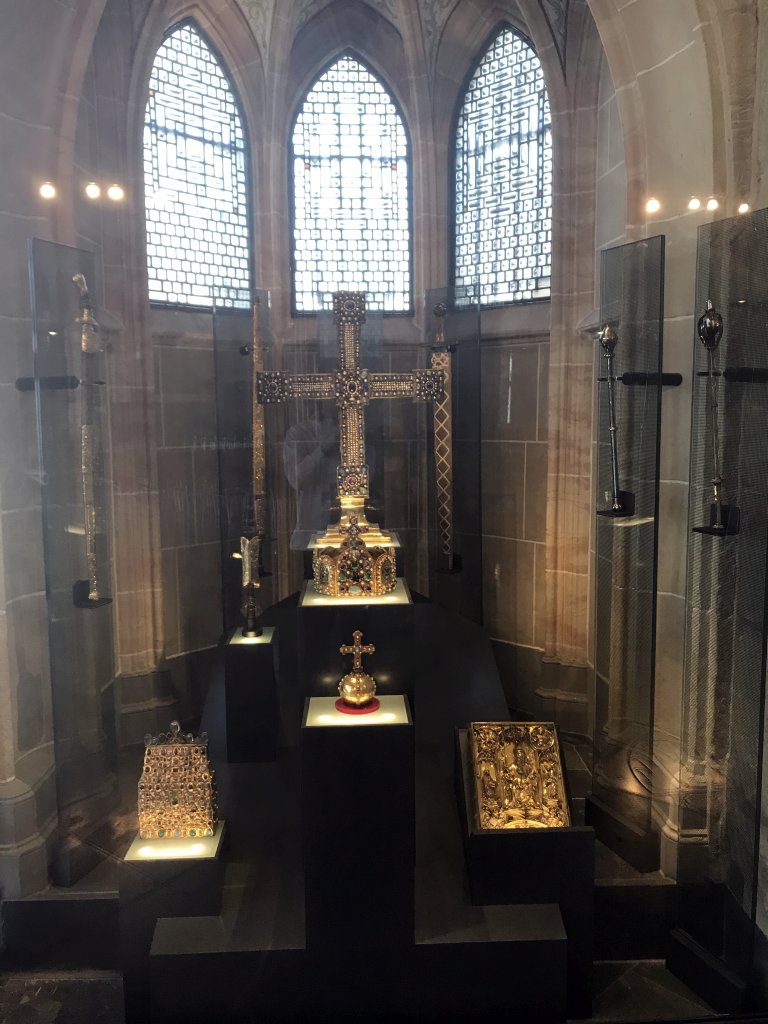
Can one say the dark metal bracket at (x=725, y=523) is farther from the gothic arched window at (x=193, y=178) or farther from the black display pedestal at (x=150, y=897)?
the gothic arched window at (x=193, y=178)

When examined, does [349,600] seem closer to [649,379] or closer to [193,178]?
[649,379]

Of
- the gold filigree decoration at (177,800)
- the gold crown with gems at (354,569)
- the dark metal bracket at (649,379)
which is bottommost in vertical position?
the gold filigree decoration at (177,800)

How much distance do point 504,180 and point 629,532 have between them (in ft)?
10.3

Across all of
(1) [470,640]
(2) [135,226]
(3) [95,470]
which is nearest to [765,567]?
(1) [470,640]

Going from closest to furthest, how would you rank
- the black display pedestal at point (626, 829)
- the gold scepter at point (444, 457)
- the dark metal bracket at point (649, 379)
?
the dark metal bracket at point (649, 379) < the black display pedestal at point (626, 829) < the gold scepter at point (444, 457)

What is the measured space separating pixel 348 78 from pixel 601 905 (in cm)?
560

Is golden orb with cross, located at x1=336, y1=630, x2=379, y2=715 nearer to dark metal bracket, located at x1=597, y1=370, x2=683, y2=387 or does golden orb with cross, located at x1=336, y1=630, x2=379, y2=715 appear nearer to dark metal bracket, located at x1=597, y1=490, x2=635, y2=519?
dark metal bracket, located at x1=597, y1=490, x2=635, y2=519

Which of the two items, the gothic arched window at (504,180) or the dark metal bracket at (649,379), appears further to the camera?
the gothic arched window at (504,180)

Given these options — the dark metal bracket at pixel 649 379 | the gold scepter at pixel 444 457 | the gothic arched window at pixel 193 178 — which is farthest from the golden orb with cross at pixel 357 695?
the gothic arched window at pixel 193 178

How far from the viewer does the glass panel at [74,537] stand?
360 centimetres

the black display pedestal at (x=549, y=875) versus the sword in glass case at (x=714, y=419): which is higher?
the sword in glass case at (x=714, y=419)

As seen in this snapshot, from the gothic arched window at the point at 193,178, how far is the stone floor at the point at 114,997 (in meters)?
3.93

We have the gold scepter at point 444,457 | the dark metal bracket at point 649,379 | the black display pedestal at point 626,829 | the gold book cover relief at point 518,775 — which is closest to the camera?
the gold book cover relief at point 518,775

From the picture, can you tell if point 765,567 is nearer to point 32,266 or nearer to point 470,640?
point 470,640
